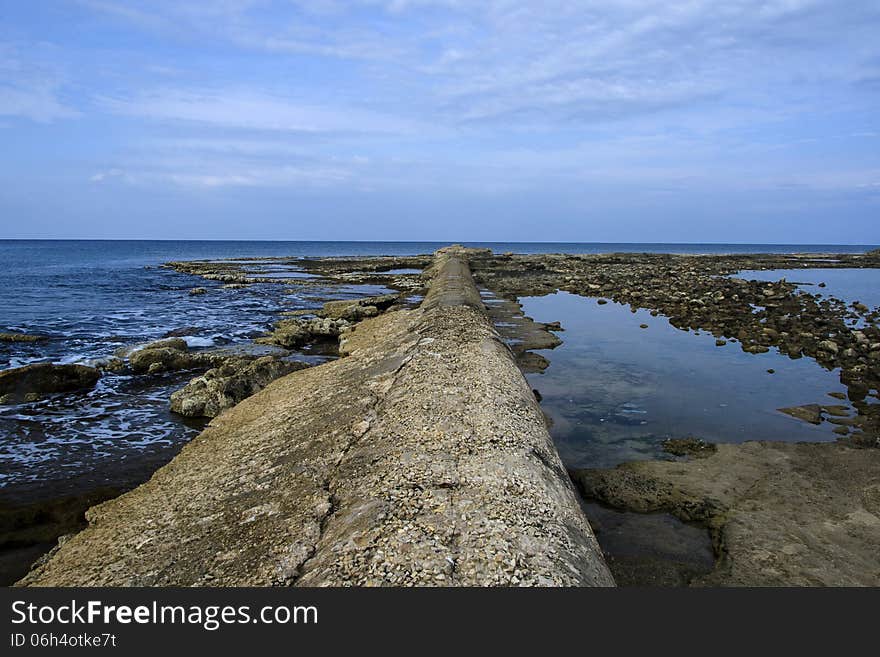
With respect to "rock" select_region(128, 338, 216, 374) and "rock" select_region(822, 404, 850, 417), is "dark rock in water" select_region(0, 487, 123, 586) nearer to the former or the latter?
"rock" select_region(128, 338, 216, 374)

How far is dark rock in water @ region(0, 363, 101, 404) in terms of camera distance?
10.5 m

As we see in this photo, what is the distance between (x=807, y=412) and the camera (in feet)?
31.3

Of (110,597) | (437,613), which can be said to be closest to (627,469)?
(437,613)

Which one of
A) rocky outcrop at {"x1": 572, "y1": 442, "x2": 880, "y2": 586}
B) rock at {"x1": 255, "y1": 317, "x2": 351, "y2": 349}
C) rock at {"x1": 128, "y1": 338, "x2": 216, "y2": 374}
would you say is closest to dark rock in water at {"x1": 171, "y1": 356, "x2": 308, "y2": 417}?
rock at {"x1": 128, "y1": 338, "x2": 216, "y2": 374}

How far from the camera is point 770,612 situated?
297 centimetres

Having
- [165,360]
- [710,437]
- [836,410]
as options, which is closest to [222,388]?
[165,360]

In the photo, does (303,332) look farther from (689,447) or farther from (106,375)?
(689,447)

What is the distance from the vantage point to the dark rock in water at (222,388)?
9.59 metres

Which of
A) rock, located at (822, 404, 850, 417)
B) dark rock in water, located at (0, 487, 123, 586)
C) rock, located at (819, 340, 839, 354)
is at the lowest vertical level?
dark rock in water, located at (0, 487, 123, 586)

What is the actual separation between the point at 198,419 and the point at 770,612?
8926 mm

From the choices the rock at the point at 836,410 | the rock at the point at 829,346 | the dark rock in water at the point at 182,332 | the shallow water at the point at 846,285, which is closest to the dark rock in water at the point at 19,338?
the dark rock in water at the point at 182,332

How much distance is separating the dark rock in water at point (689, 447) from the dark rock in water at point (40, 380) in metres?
11.6

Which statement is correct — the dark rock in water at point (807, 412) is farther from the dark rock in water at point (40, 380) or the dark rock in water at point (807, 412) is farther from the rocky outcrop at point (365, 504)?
the dark rock in water at point (40, 380)

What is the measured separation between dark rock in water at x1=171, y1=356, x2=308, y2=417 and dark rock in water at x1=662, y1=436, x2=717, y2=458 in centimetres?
738
